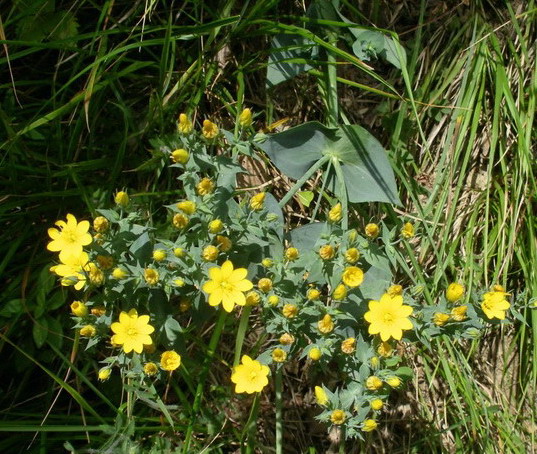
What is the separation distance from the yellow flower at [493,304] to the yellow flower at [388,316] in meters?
0.27

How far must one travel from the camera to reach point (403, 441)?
8.88 feet

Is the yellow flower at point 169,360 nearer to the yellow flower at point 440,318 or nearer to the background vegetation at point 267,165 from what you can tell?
the background vegetation at point 267,165

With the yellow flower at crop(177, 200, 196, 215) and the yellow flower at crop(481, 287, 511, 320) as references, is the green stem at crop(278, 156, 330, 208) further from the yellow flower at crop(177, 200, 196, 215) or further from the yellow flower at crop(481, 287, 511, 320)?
the yellow flower at crop(481, 287, 511, 320)

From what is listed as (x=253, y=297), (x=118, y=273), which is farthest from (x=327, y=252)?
(x=118, y=273)

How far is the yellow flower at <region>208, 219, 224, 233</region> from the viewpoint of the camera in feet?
6.25

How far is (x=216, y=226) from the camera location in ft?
6.26

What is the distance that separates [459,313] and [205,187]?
896mm

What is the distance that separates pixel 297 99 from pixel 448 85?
2.21ft

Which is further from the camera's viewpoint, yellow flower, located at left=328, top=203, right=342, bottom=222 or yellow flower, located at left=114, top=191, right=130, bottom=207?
yellow flower, located at left=328, top=203, right=342, bottom=222

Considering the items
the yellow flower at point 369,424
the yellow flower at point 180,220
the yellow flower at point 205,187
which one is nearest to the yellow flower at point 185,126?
the yellow flower at point 205,187

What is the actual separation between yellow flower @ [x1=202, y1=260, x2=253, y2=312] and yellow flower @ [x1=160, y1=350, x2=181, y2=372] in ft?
0.82

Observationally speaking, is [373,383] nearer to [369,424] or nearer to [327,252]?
[369,424]

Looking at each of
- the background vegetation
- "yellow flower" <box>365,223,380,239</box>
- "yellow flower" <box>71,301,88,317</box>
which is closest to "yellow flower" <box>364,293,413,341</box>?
"yellow flower" <box>365,223,380,239</box>

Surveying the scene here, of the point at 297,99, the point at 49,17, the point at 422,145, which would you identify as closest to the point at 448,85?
the point at 422,145
